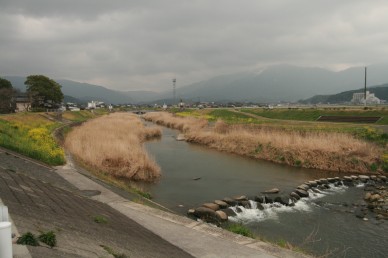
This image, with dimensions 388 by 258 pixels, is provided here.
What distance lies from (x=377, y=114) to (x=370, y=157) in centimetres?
2920

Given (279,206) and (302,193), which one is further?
(302,193)

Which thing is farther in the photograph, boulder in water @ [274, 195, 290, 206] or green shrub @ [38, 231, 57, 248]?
boulder in water @ [274, 195, 290, 206]

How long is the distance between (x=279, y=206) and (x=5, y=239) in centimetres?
1458

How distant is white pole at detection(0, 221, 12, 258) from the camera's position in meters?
3.50

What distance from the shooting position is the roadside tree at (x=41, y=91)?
73250mm

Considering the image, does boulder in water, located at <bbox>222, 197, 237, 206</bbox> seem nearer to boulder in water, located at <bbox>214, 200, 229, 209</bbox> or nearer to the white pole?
boulder in water, located at <bbox>214, 200, 229, 209</bbox>

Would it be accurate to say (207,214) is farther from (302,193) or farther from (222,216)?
(302,193)

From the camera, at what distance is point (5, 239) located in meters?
3.57

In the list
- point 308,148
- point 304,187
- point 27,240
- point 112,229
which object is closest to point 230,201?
point 304,187

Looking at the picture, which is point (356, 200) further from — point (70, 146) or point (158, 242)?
point (70, 146)

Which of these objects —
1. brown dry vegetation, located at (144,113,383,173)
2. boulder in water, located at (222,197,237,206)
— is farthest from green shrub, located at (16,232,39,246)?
brown dry vegetation, located at (144,113,383,173)

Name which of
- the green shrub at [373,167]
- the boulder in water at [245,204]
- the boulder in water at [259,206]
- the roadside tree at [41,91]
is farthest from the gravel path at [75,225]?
the roadside tree at [41,91]

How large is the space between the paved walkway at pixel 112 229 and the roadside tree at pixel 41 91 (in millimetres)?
68998

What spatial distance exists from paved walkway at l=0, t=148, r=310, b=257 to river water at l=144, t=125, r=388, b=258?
113 inches
